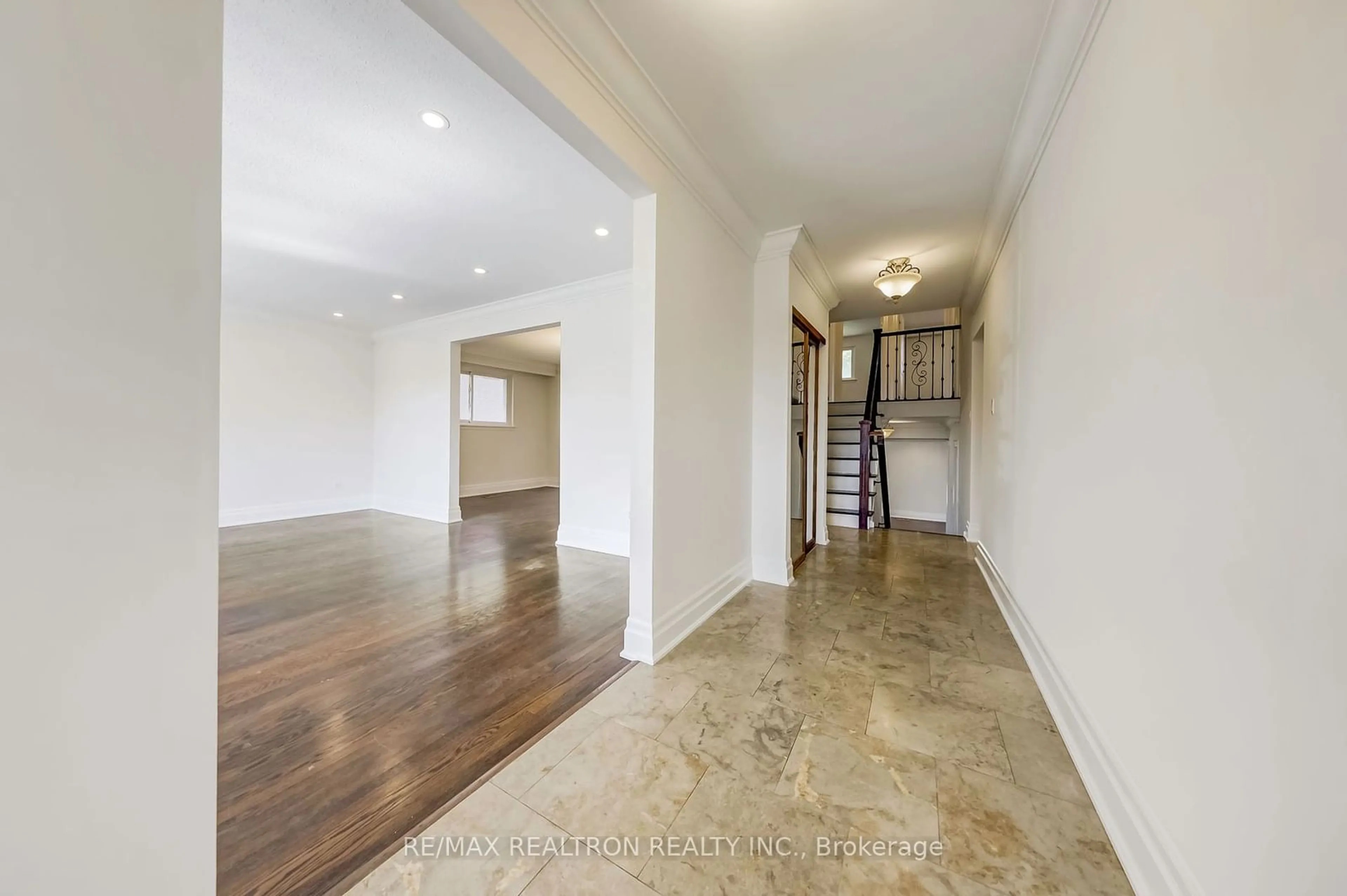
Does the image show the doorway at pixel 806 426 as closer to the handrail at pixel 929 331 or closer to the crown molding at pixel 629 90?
the crown molding at pixel 629 90

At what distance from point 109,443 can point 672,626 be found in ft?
6.86

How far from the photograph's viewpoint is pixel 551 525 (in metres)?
5.38

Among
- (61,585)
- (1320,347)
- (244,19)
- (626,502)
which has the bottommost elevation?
(626,502)

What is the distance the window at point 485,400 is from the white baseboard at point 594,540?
4.21 metres

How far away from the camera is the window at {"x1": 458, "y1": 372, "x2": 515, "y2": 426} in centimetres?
783

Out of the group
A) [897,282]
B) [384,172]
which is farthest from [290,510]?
[897,282]

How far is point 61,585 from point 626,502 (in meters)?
3.58

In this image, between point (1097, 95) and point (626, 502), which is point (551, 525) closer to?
point (626, 502)

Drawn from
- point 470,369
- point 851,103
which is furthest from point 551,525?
point 851,103

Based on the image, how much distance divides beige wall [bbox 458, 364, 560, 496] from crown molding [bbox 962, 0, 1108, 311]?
6275 millimetres

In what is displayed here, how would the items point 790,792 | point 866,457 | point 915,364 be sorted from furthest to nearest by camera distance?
1. point 915,364
2. point 866,457
3. point 790,792

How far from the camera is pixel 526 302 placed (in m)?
4.83

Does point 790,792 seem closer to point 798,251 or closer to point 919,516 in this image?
point 798,251

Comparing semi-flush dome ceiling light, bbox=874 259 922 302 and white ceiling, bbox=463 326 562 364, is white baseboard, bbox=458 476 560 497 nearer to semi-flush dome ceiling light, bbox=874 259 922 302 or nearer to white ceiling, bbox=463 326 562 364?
white ceiling, bbox=463 326 562 364
